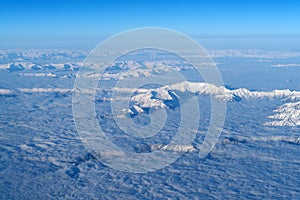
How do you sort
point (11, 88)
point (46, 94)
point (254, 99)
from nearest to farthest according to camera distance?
point (254, 99)
point (46, 94)
point (11, 88)

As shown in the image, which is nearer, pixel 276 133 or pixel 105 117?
pixel 276 133

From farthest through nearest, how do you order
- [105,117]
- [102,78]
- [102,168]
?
[102,78], [105,117], [102,168]

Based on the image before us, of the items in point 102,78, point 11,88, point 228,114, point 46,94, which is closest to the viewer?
point 228,114

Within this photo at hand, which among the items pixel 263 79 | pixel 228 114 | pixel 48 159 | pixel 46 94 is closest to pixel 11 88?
pixel 46 94

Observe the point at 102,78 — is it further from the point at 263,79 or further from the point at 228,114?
the point at 228,114

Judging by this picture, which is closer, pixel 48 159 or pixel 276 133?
pixel 48 159

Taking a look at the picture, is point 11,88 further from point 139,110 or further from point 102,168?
point 102,168

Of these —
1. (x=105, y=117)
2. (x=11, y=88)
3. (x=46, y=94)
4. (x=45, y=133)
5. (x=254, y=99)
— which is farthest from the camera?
(x=11, y=88)

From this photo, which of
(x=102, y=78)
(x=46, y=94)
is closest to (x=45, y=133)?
(x=46, y=94)
